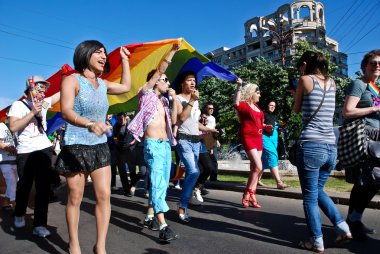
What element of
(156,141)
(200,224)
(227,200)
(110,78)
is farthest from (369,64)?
(110,78)

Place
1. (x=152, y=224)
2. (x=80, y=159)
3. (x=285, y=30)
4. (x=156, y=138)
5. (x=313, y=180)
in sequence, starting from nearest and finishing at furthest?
(x=80, y=159), (x=313, y=180), (x=156, y=138), (x=152, y=224), (x=285, y=30)

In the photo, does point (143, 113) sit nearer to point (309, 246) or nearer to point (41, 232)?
point (41, 232)

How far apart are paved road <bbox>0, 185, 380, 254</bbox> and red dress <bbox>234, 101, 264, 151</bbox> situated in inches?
40.6

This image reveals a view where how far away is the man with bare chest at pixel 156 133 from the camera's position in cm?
419

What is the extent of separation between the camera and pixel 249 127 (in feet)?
18.9

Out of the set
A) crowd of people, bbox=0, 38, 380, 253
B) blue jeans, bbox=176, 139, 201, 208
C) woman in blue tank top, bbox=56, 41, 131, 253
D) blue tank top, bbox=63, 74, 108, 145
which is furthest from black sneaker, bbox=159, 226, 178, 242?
blue tank top, bbox=63, 74, 108, 145

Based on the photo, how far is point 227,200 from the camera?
21.8 ft

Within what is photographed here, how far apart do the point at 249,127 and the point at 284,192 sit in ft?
5.61

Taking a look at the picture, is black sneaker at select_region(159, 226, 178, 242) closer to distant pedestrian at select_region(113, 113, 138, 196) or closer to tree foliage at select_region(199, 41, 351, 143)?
distant pedestrian at select_region(113, 113, 138, 196)

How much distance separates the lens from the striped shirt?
3.40 m

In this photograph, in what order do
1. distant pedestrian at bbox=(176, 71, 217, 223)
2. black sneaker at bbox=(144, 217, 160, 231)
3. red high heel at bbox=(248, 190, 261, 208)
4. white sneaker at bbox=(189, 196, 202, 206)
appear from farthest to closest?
1. white sneaker at bbox=(189, 196, 202, 206)
2. red high heel at bbox=(248, 190, 261, 208)
3. distant pedestrian at bbox=(176, 71, 217, 223)
4. black sneaker at bbox=(144, 217, 160, 231)

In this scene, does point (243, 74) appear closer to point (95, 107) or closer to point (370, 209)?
point (370, 209)

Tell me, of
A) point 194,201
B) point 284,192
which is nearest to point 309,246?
point 194,201

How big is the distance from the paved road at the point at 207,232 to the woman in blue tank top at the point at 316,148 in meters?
0.28
